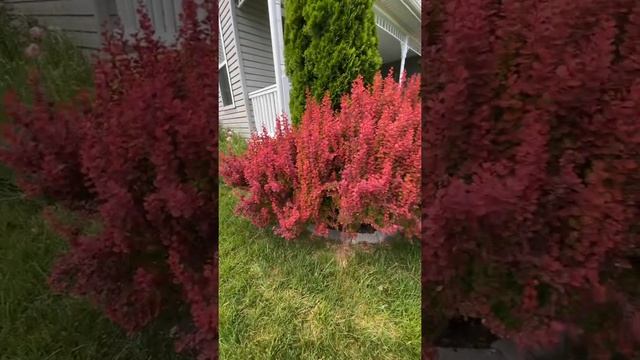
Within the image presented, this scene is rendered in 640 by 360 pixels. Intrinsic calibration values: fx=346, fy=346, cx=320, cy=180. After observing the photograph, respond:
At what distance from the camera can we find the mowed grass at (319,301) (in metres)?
1.14

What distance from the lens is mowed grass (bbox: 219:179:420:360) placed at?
3.73ft

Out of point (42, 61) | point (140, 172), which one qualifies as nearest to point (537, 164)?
point (140, 172)

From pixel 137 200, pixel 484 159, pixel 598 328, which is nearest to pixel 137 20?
pixel 137 200

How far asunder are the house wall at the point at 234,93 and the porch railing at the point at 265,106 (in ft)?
0.14

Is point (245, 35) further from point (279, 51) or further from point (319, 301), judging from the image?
point (319, 301)

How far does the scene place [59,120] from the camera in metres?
1.10

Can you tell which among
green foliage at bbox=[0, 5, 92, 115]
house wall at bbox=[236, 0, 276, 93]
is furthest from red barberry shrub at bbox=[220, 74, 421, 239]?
green foliage at bbox=[0, 5, 92, 115]

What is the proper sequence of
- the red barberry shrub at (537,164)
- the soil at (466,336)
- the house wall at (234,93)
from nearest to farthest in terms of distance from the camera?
1. the red barberry shrub at (537,164)
2. the house wall at (234,93)
3. the soil at (466,336)

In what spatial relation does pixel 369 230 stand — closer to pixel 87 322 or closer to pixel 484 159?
pixel 484 159

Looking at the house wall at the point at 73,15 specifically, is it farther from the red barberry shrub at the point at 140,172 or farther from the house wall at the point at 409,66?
the house wall at the point at 409,66

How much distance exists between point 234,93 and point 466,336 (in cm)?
120

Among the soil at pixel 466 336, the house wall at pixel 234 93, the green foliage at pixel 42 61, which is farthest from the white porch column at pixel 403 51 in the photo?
the green foliage at pixel 42 61

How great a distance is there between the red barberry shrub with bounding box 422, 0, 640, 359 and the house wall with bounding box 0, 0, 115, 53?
1.04 metres

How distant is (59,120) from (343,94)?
91 cm
